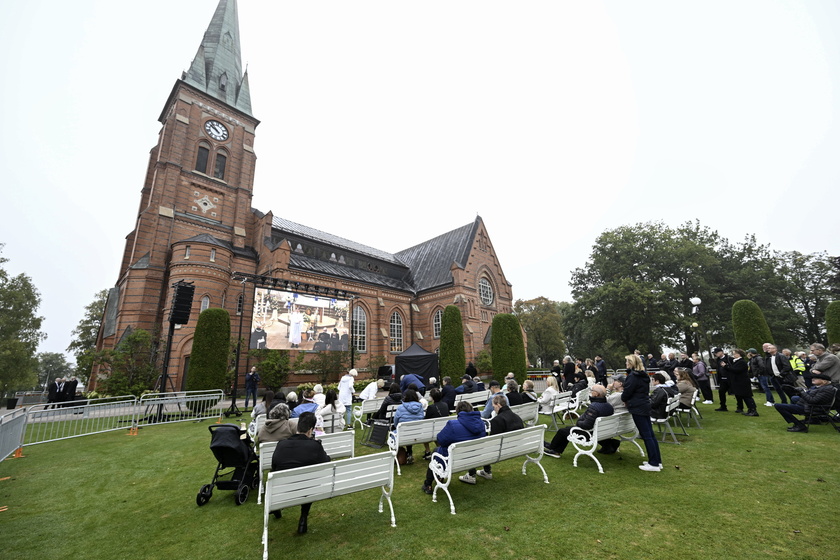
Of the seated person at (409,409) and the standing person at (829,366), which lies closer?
the seated person at (409,409)

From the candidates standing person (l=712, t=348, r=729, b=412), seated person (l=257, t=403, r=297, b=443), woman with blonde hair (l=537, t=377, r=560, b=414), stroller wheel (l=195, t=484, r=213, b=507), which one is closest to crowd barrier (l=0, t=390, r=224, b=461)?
stroller wheel (l=195, t=484, r=213, b=507)

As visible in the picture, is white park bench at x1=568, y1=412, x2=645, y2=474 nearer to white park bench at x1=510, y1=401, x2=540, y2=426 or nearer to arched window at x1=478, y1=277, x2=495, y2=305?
white park bench at x1=510, y1=401, x2=540, y2=426

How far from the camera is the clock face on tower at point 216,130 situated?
26.0 metres

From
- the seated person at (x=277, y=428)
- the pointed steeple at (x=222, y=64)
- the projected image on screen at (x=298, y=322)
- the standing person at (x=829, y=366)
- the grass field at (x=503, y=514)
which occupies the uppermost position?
the pointed steeple at (x=222, y=64)

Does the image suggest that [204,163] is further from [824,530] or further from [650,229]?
[650,229]

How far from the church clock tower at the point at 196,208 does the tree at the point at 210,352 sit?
1.67 meters

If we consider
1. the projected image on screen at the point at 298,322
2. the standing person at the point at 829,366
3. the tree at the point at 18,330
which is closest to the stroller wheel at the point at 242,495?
the standing person at the point at 829,366

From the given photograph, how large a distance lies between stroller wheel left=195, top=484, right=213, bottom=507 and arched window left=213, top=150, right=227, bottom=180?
1037 inches

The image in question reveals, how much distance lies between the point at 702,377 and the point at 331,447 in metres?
12.4

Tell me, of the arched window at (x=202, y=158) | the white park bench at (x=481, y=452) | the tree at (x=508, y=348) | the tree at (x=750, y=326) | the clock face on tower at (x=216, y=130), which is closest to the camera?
the white park bench at (x=481, y=452)

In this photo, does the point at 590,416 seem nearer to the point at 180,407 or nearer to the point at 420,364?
the point at 180,407

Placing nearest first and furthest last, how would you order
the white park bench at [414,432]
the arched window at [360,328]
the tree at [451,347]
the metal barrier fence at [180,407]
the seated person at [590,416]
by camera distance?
1. the white park bench at [414,432]
2. the seated person at [590,416]
3. the metal barrier fence at [180,407]
4. the tree at [451,347]
5. the arched window at [360,328]

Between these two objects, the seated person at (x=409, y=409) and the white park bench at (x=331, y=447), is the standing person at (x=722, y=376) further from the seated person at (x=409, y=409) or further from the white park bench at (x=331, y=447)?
the white park bench at (x=331, y=447)

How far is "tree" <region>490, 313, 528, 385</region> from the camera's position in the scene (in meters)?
19.9
